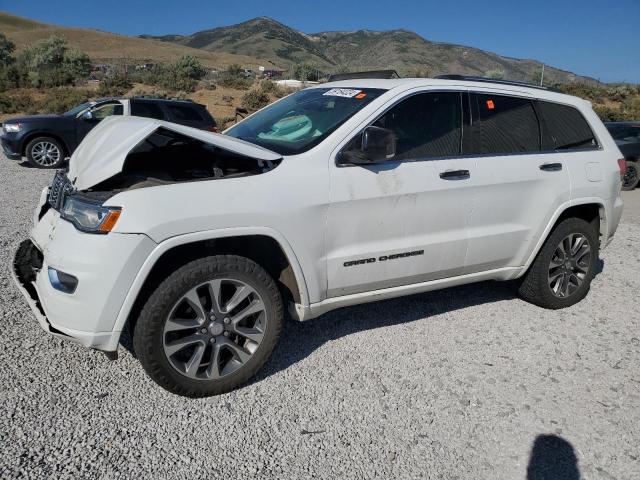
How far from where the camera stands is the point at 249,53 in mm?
125875

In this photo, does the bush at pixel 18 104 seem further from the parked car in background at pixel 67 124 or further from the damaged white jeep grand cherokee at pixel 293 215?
the damaged white jeep grand cherokee at pixel 293 215

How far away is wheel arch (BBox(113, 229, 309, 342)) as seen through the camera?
275 centimetres

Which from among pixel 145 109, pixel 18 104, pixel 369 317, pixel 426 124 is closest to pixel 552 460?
pixel 369 317

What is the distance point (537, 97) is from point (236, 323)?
123 inches

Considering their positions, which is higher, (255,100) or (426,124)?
(426,124)

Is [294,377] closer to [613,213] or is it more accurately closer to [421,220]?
[421,220]

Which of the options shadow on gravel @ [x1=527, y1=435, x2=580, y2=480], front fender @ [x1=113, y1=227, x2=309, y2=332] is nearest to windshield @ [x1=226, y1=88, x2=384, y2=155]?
front fender @ [x1=113, y1=227, x2=309, y2=332]

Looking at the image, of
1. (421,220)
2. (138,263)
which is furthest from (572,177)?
(138,263)

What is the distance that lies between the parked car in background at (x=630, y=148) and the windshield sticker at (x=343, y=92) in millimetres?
10412

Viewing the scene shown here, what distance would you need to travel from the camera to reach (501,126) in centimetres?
407

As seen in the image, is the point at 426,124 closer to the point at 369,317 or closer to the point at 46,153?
the point at 369,317

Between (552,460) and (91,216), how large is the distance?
276 centimetres

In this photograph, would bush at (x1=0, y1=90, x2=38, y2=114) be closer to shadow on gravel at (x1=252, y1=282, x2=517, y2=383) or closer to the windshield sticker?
the windshield sticker

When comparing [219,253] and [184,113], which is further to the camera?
[184,113]
